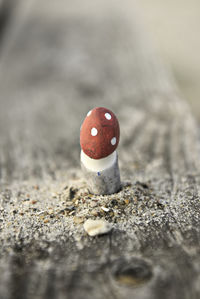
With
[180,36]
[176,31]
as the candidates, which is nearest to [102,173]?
[180,36]

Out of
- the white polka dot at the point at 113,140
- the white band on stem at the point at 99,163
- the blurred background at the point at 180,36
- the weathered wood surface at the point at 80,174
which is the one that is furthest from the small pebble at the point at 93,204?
the blurred background at the point at 180,36

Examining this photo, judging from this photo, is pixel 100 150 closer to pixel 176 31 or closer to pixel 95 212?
pixel 95 212

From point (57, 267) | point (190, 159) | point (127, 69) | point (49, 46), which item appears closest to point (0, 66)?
point (49, 46)

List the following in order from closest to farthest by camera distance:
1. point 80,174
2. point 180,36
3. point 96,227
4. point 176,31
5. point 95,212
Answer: point 96,227 < point 95,212 < point 80,174 < point 180,36 < point 176,31

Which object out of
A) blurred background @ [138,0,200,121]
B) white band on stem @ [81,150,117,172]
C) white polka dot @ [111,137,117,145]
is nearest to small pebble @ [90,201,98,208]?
white band on stem @ [81,150,117,172]

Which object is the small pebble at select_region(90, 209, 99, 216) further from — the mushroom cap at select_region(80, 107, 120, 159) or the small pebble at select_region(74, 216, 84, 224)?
the mushroom cap at select_region(80, 107, 120, 159)

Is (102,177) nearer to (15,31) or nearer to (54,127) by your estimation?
(54,127)
